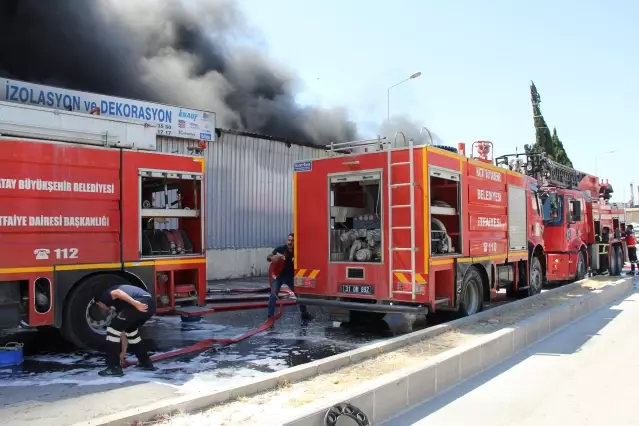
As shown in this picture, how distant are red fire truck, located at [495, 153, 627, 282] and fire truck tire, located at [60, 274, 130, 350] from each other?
28.3ft

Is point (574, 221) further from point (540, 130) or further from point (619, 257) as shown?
point (540, 130)

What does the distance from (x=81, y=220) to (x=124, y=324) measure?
5.53 feet

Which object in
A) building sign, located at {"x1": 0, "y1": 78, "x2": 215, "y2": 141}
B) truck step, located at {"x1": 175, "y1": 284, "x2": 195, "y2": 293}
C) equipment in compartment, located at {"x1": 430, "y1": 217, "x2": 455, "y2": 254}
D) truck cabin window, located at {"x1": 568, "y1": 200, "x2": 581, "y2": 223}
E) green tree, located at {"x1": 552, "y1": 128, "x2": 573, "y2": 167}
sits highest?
green tree, located at {"x1": 552, "y1": 128, "x2": 573, "y2": 167}

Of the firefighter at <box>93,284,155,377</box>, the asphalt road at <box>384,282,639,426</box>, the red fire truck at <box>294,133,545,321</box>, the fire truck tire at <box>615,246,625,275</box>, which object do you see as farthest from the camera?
the fire truck tire at <box>615,246,625,275</box>

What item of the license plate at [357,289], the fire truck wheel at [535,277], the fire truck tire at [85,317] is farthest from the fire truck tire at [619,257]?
the fire truck tire at [85,317]

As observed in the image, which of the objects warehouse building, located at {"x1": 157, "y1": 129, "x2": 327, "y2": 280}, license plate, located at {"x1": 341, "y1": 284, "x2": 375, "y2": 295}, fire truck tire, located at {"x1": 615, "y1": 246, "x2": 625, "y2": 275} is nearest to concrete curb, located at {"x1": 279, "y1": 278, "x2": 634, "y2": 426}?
license plate, located at {"x1": 341, "y1": 284, "x2": 375, "y2": 295}

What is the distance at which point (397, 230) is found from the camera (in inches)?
305

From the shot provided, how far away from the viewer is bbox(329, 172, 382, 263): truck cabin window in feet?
26.9

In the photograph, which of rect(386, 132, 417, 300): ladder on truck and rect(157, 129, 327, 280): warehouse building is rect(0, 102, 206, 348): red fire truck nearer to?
rect(386, 132, 417, 300): ladder on truck

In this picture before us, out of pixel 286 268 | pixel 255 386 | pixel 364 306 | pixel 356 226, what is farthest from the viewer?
A: pixel 286 268

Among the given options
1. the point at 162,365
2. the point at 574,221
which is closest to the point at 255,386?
the point at 162,365

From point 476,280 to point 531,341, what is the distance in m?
1.74

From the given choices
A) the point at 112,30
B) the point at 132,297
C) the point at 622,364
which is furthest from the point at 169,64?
the point at 622,364

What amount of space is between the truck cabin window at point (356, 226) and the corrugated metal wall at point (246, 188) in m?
7.42
